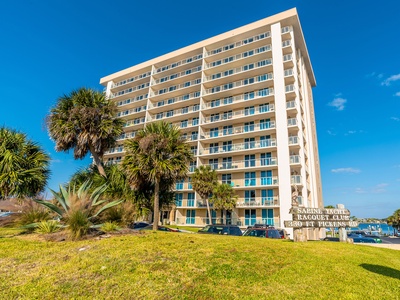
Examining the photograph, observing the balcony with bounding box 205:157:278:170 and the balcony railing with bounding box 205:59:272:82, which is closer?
the balcony with bounding box 205:157:278:170

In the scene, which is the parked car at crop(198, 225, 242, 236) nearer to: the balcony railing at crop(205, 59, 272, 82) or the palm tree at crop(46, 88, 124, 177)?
the palm tree at crop(46, 88, 124, 177)

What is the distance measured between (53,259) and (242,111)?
3342 cm

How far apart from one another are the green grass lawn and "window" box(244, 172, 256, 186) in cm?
2479

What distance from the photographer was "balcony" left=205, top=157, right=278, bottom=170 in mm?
31745

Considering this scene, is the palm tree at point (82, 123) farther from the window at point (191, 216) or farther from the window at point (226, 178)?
the window at point (191, 216)

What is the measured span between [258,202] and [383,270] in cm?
2465

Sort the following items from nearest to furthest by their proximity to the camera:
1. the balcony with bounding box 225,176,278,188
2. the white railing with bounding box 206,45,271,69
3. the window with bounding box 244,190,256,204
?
the balcony with bounding box 225,176,278,188 → the window with bounding box 244,190,256,204 → the white railing with bounding box 206,45,271,69

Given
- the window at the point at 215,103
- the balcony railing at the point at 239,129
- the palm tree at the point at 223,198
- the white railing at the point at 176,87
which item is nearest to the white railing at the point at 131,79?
the white railing at the point at 176,87

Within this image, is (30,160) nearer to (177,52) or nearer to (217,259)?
(217,259)

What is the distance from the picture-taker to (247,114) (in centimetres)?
3509

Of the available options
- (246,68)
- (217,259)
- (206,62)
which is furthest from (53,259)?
(206,62)

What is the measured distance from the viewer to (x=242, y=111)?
3694cm

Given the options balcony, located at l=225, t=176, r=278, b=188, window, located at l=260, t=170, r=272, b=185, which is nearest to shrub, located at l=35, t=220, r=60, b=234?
balcony, located at l=225, t=176, r=278, b=188

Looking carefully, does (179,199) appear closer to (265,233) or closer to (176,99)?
(176,99)
